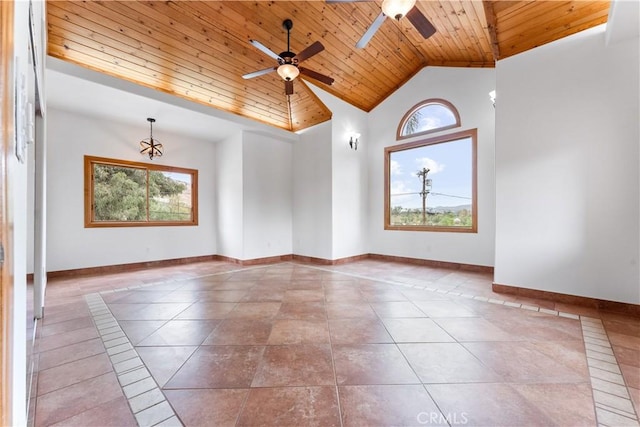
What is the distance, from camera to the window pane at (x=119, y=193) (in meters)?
5.05

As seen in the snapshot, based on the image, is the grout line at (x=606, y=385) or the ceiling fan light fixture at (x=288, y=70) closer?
the grout line at (x=606, y=385)

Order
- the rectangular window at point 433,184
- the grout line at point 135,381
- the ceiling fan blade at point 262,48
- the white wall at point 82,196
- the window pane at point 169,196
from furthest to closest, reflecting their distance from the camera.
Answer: the window pane at point 169,196
the rectangular window at point 433,184
the white wall at point 82,196
the ceiling fan blade at point 262,48
the grout line at point 135,381

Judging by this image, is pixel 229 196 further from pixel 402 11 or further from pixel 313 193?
pixel 402 11

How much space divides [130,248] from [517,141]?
6.86 metres

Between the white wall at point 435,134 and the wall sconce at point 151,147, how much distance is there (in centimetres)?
469

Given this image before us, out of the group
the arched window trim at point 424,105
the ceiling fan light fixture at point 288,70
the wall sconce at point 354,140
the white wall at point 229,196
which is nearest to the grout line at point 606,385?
the arched window trim at point 424,105

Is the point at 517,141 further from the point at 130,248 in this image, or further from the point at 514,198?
the point at 130,248

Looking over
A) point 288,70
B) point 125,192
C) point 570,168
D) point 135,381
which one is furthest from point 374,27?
point 125,192

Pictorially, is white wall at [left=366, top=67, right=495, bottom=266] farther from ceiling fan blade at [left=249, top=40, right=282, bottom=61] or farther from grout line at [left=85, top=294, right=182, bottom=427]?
grout line at [left=85, top=294, right=182, bottom=427]

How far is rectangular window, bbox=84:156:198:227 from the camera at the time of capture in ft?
16.3

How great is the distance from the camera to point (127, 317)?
9.20 ft

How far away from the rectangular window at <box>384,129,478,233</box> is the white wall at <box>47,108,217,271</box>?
4.63 meters

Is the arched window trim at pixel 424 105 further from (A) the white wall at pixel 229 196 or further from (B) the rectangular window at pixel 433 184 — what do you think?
(A) the white wall at pixel 229 196

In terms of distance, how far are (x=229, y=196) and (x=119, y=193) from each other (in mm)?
2086
